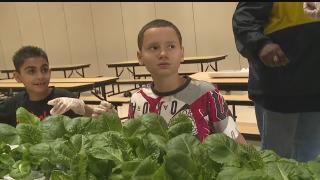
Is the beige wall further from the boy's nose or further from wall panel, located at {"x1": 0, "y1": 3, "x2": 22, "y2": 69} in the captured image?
the boy's nose

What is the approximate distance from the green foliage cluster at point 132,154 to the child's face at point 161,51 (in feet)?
2.47

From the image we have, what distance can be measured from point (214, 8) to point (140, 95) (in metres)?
6.03

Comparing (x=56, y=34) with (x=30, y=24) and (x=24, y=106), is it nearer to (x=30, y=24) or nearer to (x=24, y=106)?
(x=30, y=24)

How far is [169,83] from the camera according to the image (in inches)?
63.0

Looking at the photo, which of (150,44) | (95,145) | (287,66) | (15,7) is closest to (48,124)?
(95,145)

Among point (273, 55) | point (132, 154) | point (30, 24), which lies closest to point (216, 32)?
point (30, 24)

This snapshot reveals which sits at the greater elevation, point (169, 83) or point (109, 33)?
point (109, 33)

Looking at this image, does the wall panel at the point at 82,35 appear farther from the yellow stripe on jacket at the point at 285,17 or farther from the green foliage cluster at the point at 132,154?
the green foliage cluster at the point at 132,154

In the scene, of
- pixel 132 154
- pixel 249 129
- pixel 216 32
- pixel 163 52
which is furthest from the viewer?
pixel 216 32

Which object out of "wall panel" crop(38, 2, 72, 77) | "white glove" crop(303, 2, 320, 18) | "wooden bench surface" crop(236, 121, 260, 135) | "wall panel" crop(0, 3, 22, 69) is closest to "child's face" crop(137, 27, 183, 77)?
"white glove" crop(303, 2, 320, 18)

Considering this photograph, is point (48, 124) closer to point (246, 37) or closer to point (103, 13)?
point (246, 37)

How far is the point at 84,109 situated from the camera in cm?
185

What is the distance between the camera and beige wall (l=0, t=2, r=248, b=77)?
24.6 ft

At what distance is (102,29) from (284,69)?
→ 26.2ft
